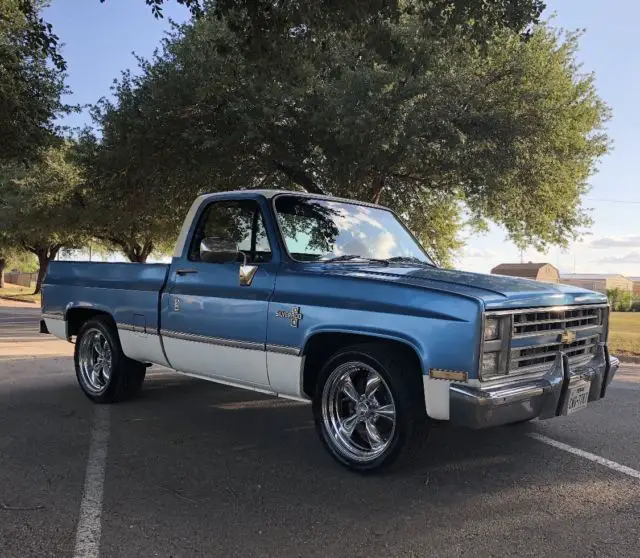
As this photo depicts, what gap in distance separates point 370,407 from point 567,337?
1.50 m

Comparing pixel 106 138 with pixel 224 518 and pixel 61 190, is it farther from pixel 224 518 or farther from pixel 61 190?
pixel 224 518

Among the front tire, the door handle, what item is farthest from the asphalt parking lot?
the door handle

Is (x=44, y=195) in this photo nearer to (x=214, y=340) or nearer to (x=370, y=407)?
(x=214, y=340)

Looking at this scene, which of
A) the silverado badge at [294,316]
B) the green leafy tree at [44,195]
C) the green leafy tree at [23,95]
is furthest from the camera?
the green leafy tree at [44,195]

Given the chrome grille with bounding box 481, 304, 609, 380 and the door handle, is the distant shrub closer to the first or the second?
the chrome grille with bounding box 481, 304, 609, 380

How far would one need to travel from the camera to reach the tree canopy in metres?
13.0

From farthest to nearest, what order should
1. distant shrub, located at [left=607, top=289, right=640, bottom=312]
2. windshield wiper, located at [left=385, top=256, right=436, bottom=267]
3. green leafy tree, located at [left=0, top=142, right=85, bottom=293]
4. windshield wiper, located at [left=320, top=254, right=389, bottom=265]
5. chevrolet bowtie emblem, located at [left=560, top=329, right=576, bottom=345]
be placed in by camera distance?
distant shrub, located at [left=607, top=289, right=640, bottom=312] → green leafy tree, located at [left=0, top=142, right=85, bottom=293] → windshield wiper, located at [left=385, top=256, right=436, bottom=267] → windshield wiper, located at [left=320, top=254, right=389, bottom=265] → chevrolet bowtie emblem, located at [left=560, top=329, right=576, bottom=345]

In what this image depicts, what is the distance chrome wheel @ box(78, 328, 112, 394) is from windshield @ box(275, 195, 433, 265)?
262cm

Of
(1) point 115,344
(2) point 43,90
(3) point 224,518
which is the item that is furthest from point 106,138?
(3) point 224,518

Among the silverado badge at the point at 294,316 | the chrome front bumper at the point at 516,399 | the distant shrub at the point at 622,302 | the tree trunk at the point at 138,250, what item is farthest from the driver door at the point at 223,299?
the distant shrub at the point at 622,302

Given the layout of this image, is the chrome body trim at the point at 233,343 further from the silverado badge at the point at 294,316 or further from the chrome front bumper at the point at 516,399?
the chrome front bumper at the point at 516,399

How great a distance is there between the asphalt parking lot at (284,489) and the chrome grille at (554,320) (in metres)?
1.02

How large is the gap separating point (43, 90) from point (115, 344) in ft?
41.8

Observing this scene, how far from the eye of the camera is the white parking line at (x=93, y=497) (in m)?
3.23
